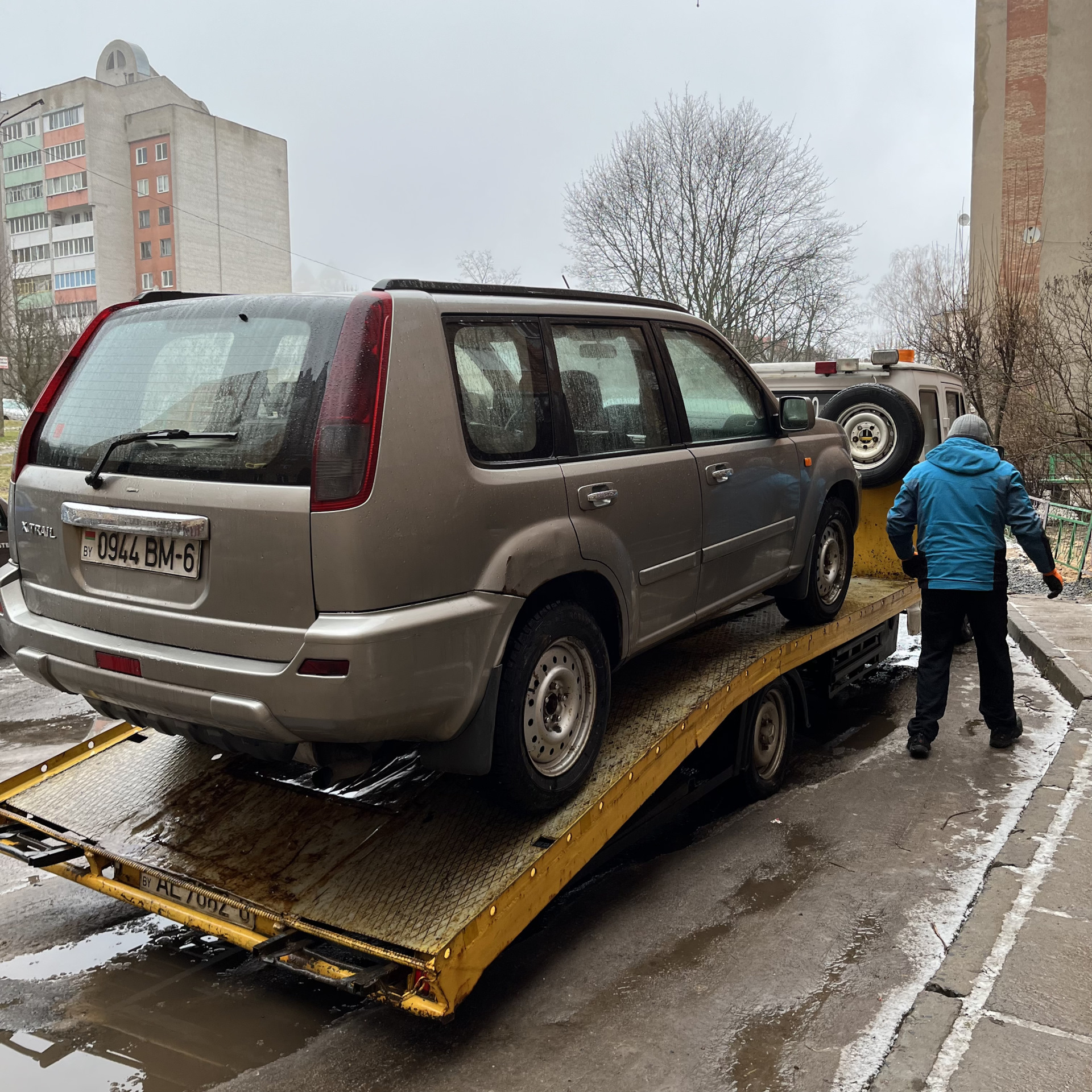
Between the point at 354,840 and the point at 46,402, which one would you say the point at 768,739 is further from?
the point at 46,402

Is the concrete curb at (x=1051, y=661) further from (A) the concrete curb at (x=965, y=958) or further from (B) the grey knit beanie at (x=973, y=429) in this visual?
(B) the grey knit beanie at (x=973, y=429)

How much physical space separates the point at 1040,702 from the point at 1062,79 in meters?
33.5

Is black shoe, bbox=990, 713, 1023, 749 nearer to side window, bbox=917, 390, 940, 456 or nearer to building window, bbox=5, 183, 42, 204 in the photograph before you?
side window, bbox=917, 390, 940, 456

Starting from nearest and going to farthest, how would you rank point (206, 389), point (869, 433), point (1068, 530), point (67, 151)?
point (206, 389) < point (869, 433) < point (1068, 530) < point (67, 151)

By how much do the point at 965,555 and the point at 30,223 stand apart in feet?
286

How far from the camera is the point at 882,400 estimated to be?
684 cm

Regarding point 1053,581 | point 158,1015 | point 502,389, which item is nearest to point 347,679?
point 502,389

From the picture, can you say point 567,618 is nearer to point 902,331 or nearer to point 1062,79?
point 1062,79

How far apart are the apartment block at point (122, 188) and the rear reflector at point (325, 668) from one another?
76706 mm

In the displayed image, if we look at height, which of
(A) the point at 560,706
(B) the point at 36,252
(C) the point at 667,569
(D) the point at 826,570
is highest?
(B) the point at 36,252

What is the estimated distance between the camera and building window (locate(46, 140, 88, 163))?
73688 millimetres

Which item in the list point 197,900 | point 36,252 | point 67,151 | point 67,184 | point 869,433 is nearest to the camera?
point 197,900

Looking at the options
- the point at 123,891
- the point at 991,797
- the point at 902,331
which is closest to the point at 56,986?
the point at 123,891

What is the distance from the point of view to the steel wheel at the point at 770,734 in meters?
5.04
